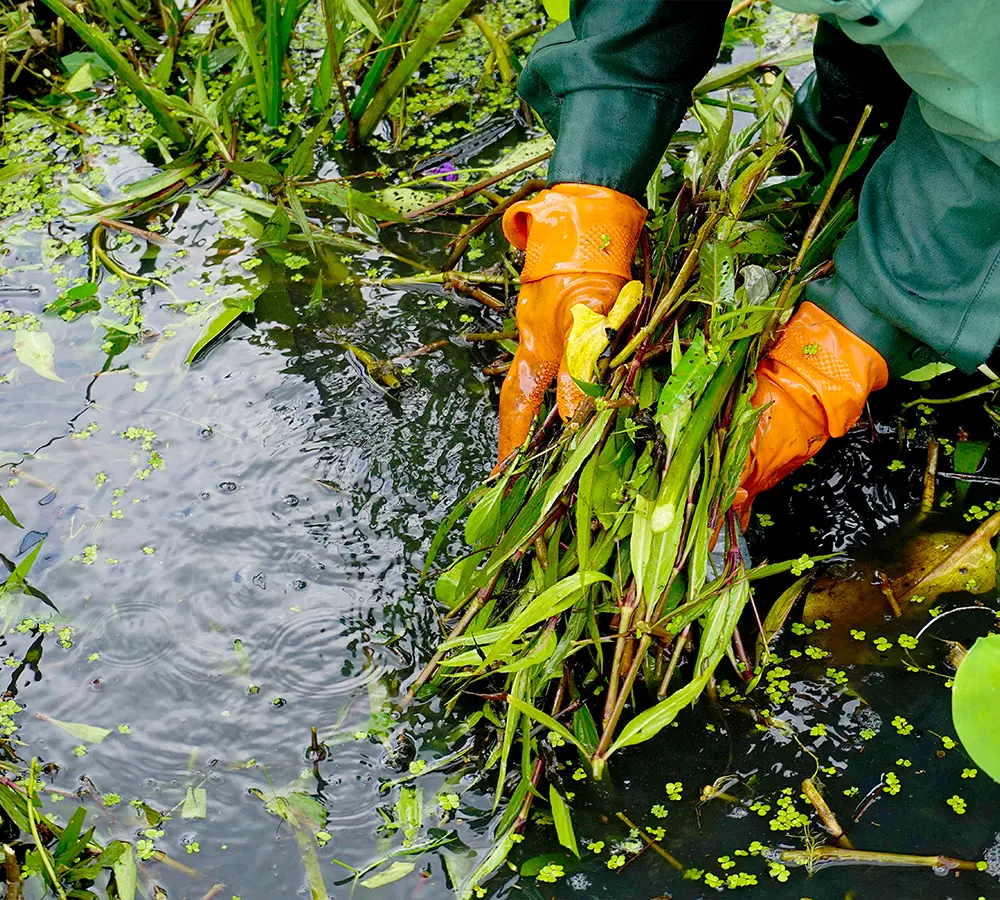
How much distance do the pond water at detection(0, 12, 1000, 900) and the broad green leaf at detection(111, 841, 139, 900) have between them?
0.12 ft

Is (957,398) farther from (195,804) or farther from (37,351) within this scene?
(37,351)

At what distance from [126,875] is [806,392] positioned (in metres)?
1.23

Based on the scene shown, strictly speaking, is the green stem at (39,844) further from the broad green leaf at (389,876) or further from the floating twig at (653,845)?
the floating twig at (653,845)

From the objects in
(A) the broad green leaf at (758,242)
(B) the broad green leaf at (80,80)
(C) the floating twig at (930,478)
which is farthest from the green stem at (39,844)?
(B) the broad green leaf at (80,80)

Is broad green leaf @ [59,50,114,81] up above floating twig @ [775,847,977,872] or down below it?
above

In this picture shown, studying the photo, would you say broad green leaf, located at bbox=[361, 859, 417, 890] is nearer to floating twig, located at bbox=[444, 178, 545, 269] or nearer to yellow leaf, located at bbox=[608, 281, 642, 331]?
yellow leaf, located at bbox=[608, 281, 642, 331]

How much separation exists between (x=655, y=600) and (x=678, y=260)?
2.04 feet

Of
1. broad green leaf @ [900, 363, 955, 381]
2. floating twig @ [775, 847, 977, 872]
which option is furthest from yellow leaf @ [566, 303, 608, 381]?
floating twig @ [775, 847, 977, 872]

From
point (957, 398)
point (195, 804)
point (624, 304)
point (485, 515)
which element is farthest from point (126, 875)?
point (957, 398)

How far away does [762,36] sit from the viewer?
280 centimetres

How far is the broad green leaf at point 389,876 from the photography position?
4.76 feet

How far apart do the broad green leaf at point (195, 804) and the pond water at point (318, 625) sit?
11 millimetres

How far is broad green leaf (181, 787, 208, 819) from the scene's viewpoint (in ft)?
5.06

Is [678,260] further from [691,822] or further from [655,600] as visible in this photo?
[691,822]
